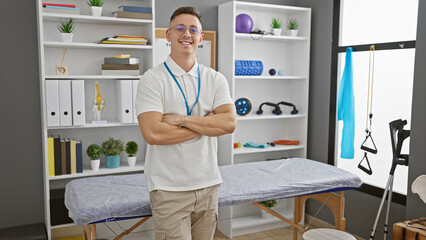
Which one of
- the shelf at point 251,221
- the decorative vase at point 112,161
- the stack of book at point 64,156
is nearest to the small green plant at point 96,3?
the stack of book at point 64,156

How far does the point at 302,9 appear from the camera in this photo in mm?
3809

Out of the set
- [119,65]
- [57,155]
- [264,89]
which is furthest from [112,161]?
[264,89]

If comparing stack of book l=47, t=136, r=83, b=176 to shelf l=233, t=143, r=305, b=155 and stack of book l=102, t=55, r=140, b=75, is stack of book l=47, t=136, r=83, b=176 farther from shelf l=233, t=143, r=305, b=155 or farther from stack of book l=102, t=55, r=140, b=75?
shelf l=233, t=143, r=305, b=155

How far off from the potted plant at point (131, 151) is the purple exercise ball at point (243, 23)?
51.9 inches

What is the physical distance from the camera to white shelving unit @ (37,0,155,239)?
3.03m

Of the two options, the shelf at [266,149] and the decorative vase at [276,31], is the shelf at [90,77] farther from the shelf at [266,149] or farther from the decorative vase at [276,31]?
the decorative vase at [276,31]

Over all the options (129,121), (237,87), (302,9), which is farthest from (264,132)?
(129,121)

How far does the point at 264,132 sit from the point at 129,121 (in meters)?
1.46

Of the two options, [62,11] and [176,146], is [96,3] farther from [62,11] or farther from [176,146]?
[176,146]

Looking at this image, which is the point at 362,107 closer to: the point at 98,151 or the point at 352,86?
the point at 352,86

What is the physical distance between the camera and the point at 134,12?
10.4 feet

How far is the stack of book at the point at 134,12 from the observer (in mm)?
3119

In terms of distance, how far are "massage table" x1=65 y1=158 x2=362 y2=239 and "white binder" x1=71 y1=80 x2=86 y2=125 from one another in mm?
617

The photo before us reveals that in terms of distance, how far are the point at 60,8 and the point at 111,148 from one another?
3.50 ft
